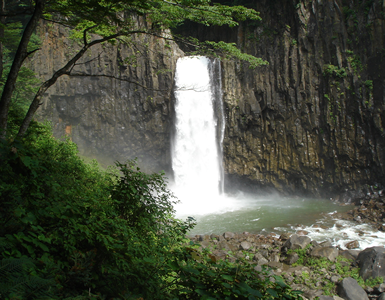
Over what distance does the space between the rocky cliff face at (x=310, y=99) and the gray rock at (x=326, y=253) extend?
9.37 m

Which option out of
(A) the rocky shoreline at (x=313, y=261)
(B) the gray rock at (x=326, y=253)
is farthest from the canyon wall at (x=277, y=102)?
(B) the gray rock at (x=326, y=253)

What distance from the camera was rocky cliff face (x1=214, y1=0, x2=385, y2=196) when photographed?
50.1 feet

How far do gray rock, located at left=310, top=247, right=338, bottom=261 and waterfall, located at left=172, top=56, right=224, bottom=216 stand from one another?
10534 millimetres

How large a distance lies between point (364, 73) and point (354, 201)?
25.2ft

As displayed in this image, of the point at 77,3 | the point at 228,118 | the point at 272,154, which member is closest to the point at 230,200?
the point at 272,154

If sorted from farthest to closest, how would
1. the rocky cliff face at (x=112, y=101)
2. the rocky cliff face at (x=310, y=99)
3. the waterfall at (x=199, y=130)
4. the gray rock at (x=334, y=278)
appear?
the rocky cliff face at (x=112, y=101) → the waterfall at (x=199, y=130) → the rocky cliff face at (x=310, y=99) → the gray rock at (x=334, y=278)

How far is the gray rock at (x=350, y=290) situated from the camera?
253 inches

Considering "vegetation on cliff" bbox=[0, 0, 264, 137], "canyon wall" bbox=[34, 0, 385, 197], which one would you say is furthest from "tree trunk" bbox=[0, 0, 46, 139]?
"canyon wall" bbox=[34, 0, 385, 197]

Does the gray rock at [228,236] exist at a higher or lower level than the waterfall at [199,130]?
lower

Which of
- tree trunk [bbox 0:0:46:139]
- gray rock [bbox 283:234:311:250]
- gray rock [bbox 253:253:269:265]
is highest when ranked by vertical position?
tree trunk [bbox 0:0:46:139]

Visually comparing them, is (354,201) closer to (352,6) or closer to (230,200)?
(230,200)

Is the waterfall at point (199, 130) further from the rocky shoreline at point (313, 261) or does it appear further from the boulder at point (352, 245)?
the boulder at point (352, 245)

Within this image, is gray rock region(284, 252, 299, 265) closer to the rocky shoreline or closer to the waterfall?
the rocky shoreline

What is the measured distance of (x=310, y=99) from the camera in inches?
671
